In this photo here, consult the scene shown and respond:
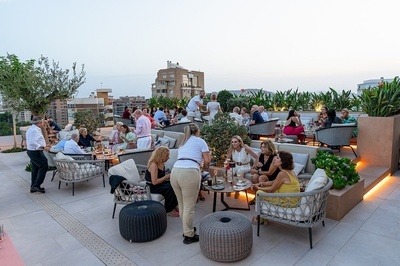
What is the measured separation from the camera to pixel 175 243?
132 inches

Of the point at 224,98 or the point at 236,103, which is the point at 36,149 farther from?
the point at 224,98

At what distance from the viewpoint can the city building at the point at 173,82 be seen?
44.3 meters

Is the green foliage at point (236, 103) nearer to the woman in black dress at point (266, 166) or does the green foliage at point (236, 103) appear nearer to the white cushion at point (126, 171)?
the woman in black dress at point (266, 166)

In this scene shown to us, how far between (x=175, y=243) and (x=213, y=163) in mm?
2427

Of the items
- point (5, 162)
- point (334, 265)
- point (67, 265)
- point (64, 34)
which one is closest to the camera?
point (334, 265)

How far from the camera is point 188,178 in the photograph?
322 centimetres

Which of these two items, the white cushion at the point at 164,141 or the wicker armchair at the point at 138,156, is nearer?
the wicker armchair at the point at 138,156

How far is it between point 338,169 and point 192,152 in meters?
2.48

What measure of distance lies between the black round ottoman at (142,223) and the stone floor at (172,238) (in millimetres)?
105

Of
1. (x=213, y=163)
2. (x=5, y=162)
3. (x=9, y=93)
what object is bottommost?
(x=5, y=162)

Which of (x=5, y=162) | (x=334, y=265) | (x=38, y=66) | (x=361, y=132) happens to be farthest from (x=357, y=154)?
(x=5, y=162)

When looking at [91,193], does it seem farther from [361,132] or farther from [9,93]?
[361,132]

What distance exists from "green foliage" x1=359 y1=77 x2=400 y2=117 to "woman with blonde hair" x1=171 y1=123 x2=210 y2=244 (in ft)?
15.8

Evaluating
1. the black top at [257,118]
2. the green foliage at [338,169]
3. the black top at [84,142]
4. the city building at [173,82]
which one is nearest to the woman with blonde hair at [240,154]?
the green foliage at [338,169]
